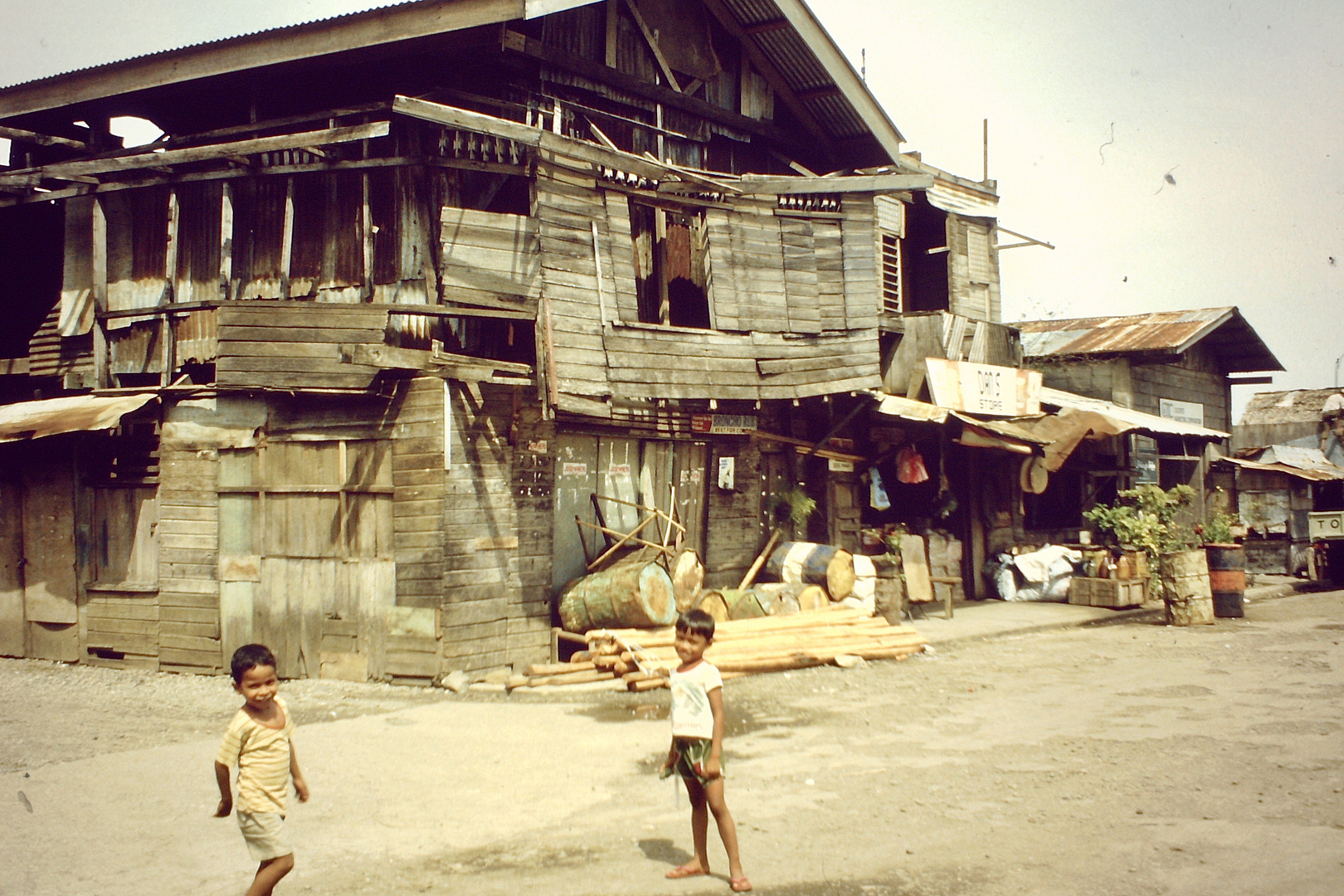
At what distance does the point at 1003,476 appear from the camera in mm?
18062

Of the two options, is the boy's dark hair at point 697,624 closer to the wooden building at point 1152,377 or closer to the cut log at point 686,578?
the cut log at point 686,578

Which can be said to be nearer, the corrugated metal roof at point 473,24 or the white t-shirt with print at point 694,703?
the white t-shirt with print at point 694,703

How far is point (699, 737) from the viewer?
191 inches

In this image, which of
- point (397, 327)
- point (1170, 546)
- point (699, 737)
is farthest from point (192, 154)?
point (1170, 546)

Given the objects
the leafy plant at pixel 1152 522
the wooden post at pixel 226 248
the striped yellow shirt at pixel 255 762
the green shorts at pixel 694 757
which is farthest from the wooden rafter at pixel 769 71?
the striped yellow shirt at pixel 255 762

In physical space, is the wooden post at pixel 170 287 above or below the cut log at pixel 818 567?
above

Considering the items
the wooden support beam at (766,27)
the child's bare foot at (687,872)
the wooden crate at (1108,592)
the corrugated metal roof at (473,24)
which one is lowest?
the child's bare foot at (687,872)

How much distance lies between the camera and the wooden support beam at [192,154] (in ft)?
35.1

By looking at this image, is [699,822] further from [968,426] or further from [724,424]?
[968,426]

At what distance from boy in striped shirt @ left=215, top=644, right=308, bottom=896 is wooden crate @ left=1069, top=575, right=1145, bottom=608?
1471cm

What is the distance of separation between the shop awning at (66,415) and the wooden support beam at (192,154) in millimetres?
2774

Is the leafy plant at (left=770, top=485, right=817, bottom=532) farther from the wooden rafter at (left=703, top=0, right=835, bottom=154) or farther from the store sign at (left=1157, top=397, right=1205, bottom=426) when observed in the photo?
the store sign at (left=1157, top=397, right=1205, bottom=426)

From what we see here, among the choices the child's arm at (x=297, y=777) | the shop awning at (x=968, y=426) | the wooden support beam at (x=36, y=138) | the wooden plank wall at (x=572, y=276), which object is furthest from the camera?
the shop awning at (x=968, y=426)

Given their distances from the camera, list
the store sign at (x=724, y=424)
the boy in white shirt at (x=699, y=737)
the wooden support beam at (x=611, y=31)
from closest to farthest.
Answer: the boy in white shirt at (x=699, y=737)
the wooden support beam at (x=611, y=31)
the store sign at (x=724, y=424)
